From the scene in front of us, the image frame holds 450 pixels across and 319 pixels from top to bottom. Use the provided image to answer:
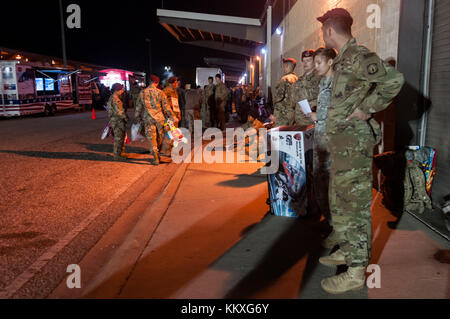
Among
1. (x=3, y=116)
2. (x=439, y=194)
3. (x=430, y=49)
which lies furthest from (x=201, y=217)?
(x=3, y=116)

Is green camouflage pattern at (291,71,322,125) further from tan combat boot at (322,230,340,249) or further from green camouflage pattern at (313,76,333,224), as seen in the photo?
tan combat boot at (322,230,340,249)

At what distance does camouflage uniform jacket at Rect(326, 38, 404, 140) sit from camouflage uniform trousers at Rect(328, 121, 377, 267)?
74mm

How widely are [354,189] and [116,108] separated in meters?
7.04

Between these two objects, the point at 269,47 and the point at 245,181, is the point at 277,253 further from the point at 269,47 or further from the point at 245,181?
the point at 269,47

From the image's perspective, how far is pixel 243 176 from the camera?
7.09 meters

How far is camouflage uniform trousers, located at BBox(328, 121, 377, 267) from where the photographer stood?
2.95m

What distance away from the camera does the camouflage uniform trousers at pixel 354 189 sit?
2.95 meters

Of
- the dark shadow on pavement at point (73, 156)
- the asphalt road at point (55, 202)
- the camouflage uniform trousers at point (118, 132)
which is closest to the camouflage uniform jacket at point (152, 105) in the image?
the camouflage uniform trousers at point (118, 132)

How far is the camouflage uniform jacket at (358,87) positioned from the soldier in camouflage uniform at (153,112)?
5.94 metres

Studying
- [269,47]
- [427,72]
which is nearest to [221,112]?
[269,47]

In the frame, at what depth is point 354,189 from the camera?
2.96 metres

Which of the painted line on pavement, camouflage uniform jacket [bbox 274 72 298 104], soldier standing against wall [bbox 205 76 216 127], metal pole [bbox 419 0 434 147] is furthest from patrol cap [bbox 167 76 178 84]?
metal pole [bbox 419 0 434 147]

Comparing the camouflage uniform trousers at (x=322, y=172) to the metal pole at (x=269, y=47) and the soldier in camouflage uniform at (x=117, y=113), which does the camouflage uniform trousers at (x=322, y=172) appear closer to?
the soldier in camouflage uniform at (x=117, y=113)
